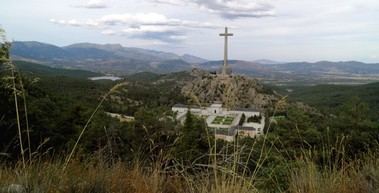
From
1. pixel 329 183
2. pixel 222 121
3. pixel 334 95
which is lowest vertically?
pixel 334 95

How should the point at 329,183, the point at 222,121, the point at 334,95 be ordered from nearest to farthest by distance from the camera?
the point at 329,183 → the point at 222,121 → the point at 334,95

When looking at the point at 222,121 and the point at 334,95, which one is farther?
the point at 334,95

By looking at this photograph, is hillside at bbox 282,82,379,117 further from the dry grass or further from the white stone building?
the dry grass

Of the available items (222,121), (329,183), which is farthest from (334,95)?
(329,183)

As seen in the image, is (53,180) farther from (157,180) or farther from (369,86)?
(369,86)

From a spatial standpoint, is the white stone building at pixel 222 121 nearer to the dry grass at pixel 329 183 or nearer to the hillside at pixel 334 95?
the dry grass at pixel 329 183

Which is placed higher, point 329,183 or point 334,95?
point 329,183

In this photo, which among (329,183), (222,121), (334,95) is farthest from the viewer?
(334,95)

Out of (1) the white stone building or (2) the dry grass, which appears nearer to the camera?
(2) the dry grass

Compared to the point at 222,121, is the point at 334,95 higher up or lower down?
lower down

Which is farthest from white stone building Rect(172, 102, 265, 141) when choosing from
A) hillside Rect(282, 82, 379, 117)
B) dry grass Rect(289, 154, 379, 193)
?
hillside Rect(282, 82, 379, 117)

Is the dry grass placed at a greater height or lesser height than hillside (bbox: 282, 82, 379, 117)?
greater

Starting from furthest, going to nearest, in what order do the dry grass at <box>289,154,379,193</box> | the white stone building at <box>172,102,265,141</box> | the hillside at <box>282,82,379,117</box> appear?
the hillside at <box>282,82,379,117</box>, the white stone building at <box>172,102,265,141</box>, the dry grass at <box>289,154,379,193</box>

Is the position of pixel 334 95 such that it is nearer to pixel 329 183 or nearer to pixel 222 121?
pixel 222 121
